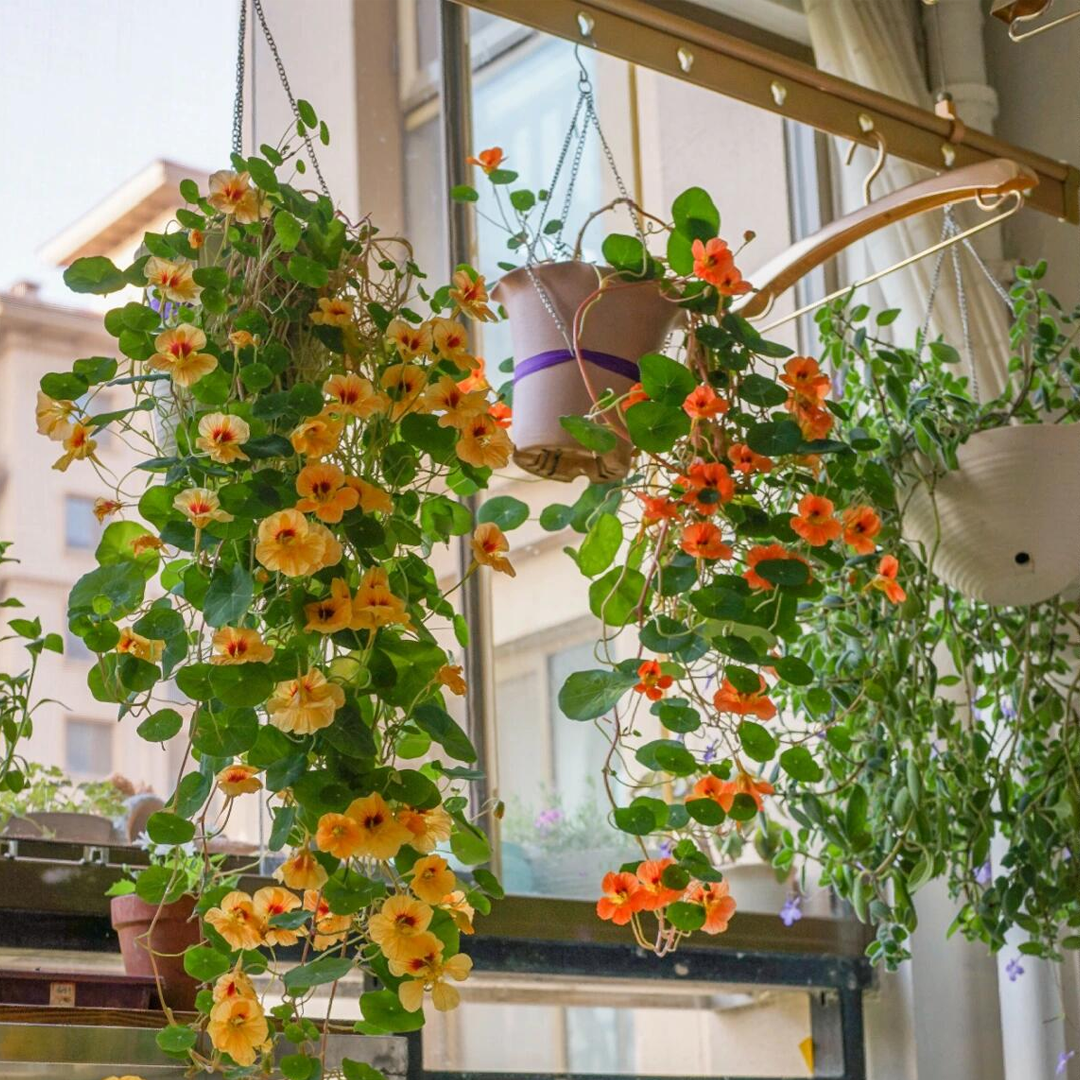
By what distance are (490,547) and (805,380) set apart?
1.59 feet

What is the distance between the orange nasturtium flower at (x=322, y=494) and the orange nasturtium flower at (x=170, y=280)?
232mm

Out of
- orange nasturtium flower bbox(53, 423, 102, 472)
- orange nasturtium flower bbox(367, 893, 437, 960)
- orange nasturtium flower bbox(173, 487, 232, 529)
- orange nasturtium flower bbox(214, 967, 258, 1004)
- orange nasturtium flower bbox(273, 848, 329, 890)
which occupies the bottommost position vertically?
orange nasturtium flower bbox(214, 967, 258, 1004)

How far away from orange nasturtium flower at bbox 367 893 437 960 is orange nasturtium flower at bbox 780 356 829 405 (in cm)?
79

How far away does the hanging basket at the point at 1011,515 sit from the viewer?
2268 millimetres

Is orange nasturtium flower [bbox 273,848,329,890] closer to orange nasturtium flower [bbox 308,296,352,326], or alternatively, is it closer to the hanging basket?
orange nasturtium flower [bbox 308,296,352,326]

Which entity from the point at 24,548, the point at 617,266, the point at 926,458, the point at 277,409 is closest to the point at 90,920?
the point at 24,548

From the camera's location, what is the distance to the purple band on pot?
74.6 inches

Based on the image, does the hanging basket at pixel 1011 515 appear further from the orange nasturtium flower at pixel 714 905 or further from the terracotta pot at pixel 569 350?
the orange nasturtium flower at pixel 714 905

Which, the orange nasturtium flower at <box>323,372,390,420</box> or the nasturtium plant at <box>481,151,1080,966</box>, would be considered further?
the nasturtium plant at <box>481,151,1080,966</box>

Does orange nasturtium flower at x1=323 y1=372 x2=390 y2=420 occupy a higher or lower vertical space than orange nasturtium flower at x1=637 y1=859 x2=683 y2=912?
higher

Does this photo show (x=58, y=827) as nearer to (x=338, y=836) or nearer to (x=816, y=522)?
(x=338, y=836)

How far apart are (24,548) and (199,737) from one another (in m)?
1.04

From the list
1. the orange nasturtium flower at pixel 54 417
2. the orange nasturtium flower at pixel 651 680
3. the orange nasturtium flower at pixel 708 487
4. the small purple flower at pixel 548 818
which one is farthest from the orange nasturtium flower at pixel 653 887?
the small purple flower at pixel 548 818

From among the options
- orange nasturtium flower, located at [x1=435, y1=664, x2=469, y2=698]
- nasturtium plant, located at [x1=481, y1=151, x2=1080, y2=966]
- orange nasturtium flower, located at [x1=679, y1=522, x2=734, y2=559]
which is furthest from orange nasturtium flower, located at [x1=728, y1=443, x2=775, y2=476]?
orange nasturtium flower, located at [x1=435, y1=664, x2=469, y2=698]
